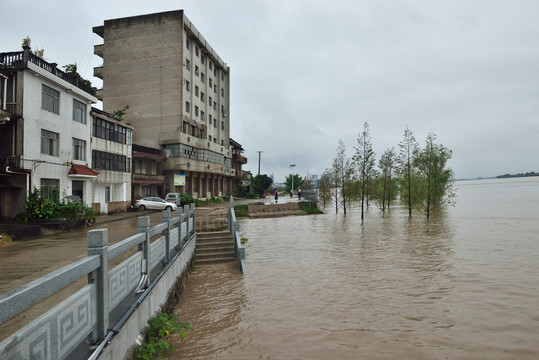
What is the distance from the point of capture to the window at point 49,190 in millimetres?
21173

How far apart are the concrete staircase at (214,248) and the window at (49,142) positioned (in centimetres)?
1319

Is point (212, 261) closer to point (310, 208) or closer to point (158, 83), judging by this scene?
point (310, 208)

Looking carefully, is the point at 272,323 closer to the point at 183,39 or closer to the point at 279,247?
the point at 279,247

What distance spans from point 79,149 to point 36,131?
5125mm

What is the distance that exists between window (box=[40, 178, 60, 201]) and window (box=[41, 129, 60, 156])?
183cm

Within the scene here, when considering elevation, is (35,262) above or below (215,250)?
above

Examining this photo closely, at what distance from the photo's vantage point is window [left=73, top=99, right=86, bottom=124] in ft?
81.3

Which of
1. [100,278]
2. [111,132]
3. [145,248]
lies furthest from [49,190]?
[100,278]

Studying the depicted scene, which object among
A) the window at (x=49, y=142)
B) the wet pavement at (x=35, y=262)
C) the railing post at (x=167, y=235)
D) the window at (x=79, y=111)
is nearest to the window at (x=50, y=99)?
the window at (x=49, y=142)

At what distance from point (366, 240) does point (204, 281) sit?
12427mm

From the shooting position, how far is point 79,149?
2538 centimetres

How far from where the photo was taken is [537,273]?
11.7 m

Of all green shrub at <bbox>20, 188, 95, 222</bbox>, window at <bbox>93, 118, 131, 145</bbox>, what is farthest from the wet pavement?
window at <bbox>93, 118, 131, 145</bbox>

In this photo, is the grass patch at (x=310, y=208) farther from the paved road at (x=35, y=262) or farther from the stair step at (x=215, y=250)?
the paved road at (x=35, y=262)
